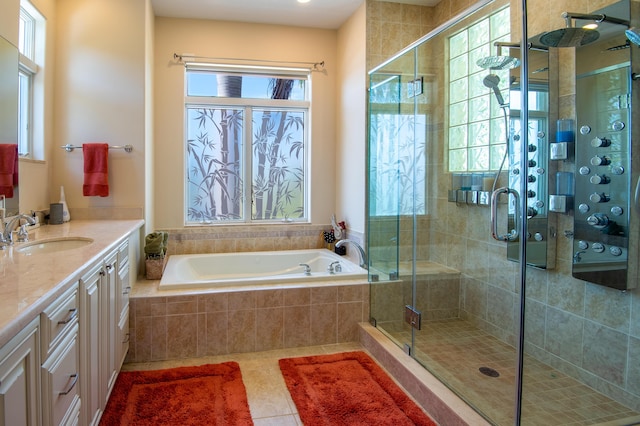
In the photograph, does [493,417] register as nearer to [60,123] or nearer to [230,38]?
[60,123]

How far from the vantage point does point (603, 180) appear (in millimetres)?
2262

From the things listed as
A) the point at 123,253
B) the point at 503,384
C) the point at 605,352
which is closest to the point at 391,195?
the point at 503,384

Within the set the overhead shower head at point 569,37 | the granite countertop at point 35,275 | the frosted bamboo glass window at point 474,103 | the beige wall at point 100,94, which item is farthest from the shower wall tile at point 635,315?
the beige wall at point 100,94

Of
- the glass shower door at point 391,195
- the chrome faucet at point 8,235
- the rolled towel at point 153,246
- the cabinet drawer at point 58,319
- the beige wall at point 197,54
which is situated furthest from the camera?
the beige wall at point 197,54

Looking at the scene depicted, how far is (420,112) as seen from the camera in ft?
9.91

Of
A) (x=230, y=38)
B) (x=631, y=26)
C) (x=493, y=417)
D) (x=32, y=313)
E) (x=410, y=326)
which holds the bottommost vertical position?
(x=493, y=417)

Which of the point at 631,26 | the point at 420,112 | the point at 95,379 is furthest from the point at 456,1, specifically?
the point at 95,379

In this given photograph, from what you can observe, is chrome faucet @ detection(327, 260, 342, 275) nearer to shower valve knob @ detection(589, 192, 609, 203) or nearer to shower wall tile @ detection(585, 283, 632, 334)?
shower wall tile @ detection(585, 283, 632, 334)

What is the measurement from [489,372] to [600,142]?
1375mm

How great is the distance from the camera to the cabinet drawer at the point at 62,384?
1.26 m

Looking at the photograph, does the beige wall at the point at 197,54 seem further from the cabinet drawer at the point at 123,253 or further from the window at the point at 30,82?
the cabinet drawer at the point at 123,253

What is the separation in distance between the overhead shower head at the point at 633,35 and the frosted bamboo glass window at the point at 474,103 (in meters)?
0.60

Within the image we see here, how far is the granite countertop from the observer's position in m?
1.02

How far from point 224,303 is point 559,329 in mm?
2119
